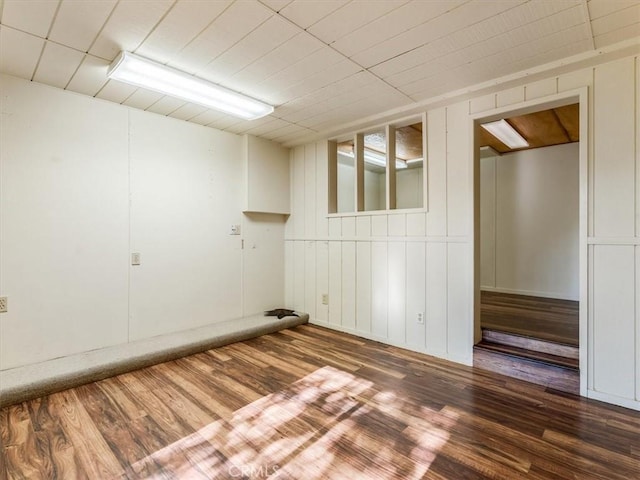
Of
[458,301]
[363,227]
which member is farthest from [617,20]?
[363,227]

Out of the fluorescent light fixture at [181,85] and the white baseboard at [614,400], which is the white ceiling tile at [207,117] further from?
the white baseboard at [614,400]

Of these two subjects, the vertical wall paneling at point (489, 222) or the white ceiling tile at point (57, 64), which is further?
the vertical wall paneling at point (489, 222)

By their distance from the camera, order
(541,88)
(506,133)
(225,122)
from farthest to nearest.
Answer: (506,133) < (225,122) < (541,88)

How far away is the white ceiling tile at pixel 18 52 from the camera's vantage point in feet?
6.84

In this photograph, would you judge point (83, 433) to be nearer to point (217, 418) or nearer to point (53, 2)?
point (217, 418)

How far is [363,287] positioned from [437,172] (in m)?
1.57

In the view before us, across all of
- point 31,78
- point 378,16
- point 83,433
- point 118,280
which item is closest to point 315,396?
point 83,433

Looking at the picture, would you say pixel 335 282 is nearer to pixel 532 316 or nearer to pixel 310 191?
pixel 310 191

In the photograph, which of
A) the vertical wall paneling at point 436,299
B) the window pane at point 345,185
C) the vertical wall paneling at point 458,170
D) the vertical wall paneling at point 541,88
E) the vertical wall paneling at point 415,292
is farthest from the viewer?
the window pane at point 345,185

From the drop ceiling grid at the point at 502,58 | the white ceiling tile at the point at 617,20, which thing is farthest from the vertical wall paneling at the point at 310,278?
the white ceiling tile at the point at 617,20

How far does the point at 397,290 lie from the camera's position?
11.7ft

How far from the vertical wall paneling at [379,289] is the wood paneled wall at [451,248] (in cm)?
1

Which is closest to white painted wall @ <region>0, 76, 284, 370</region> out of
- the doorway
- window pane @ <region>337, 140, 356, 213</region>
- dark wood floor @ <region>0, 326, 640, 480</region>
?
dark wood floor @ <region>0, 326, 640, 480</region>

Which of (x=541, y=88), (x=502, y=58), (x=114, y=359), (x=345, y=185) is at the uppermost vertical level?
(x=502, y=58)
